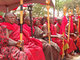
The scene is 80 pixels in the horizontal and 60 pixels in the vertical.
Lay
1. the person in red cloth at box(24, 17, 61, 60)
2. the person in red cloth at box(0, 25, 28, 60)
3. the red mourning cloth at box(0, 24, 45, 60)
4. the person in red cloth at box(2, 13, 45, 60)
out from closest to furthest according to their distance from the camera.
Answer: the person in red cloth at box(0, 25, 28, 60), the person in red cloth at box(2, 13, 45, 60), the red mourning cloth at box(0, 24, 45, 60), the person in red cloth at box(24, 17, 61, 60)

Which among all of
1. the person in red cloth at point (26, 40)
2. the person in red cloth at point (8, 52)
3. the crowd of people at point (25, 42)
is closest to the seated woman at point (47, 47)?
the crowd of people at point (25, 42)

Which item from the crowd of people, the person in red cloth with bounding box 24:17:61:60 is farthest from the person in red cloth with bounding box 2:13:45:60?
the person in red cloth with bounding box 24:17:61:60

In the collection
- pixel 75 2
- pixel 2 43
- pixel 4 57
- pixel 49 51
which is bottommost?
pixel 49 51

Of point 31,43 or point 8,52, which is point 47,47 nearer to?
point 31,43

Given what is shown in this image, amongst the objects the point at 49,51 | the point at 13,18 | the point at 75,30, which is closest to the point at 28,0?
the point at 13,18

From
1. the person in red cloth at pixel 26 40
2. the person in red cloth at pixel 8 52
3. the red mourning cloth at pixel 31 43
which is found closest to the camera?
the person in red cloth at pixel 8 52

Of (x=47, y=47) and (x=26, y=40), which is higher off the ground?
(x=26, y=40)

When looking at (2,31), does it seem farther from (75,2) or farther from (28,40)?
(75,2)

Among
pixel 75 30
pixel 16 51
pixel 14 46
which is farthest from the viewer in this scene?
pixel 75 30

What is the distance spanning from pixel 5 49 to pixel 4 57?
0.50ft

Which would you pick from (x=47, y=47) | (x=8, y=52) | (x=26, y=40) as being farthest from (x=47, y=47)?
(x=8, y=52)

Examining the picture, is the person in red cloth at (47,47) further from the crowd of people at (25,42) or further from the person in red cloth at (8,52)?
the person in red cloth at (8,52)

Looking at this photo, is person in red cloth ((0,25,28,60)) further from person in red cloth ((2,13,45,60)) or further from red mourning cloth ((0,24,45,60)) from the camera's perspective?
red mourning cloth ((0,24,45,60))

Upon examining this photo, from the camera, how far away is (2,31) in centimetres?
245
